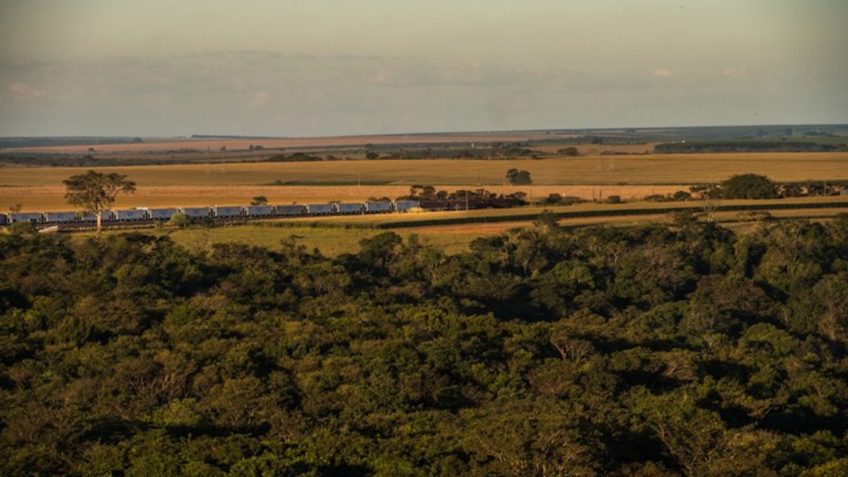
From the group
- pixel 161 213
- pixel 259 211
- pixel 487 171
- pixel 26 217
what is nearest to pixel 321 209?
pixel 259 211

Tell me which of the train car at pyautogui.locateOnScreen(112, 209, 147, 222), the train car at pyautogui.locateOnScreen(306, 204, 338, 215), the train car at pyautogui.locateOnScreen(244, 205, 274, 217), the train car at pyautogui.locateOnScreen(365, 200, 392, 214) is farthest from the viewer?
the train car at pyautogui.locateOnScreen(365, 200, 392, 214)

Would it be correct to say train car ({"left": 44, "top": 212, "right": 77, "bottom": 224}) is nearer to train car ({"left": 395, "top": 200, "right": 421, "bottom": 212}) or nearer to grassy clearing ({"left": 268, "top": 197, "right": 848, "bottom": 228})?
grassy clearing ({"left": 268, "top": 197, "right": 848, "bottom": 228})

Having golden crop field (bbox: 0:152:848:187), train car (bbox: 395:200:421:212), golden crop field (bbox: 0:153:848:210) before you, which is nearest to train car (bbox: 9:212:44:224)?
golden crop field (bbox: 0:153:848:210)

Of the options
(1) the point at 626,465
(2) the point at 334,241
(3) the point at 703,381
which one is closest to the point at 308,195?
(2) the point at 334,241

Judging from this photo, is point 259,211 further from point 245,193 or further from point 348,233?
point 245,193

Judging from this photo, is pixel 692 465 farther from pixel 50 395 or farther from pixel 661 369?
pixel 50 395

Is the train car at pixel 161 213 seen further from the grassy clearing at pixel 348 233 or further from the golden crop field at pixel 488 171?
the golden crop field at pixel 488 171
